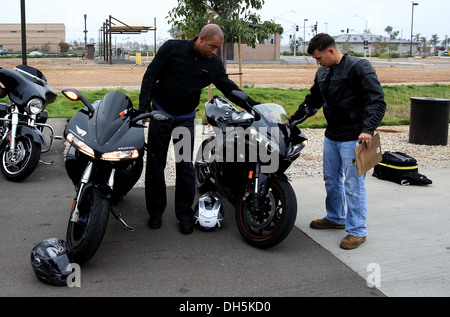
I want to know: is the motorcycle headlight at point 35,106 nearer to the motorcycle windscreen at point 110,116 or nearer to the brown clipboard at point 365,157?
the motorcycle windscreen at point 110,116

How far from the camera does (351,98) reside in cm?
447

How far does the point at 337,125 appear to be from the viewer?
461cm

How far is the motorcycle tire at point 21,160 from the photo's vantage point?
624 centimetres

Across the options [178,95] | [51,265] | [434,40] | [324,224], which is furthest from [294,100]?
[434,40]

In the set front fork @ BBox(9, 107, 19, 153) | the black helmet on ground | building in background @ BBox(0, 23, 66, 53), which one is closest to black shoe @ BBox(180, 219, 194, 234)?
the black helmet on ground

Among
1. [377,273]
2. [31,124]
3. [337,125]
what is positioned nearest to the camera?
[377,273]

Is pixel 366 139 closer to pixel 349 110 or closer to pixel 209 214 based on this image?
pixel 349 110

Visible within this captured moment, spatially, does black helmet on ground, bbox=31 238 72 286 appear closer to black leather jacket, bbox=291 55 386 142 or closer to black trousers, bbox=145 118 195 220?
black trousers, bbox=145 118 195 220

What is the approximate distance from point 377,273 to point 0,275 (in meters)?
2.88

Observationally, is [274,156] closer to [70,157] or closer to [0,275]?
[70,157]

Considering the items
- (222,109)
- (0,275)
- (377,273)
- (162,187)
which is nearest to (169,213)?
(162,187)

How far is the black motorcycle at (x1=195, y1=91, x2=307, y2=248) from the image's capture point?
4.27 metres

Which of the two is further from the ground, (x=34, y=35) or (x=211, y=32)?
(x=34, y=35)

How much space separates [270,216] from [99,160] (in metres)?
1.53
